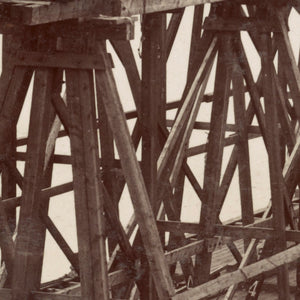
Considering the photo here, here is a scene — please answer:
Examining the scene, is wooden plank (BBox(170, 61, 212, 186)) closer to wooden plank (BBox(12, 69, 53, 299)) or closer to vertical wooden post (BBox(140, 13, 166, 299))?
vertical wooden post (BBox(140, 13, 166, 299))

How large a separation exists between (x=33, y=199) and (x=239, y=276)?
247 cm

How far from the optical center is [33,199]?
8531 mm

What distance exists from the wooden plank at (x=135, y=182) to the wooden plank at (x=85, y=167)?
0.46 ft

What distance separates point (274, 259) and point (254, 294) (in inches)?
75.2

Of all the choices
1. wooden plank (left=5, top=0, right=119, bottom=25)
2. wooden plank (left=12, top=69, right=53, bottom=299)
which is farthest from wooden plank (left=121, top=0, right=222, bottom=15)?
wooden plank (left=12, top=69, right=53, bottom=299)

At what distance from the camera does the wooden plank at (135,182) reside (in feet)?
27.8

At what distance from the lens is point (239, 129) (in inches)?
480

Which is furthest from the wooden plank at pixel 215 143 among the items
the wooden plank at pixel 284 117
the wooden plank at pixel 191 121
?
the wooden plank at pixel 284 117

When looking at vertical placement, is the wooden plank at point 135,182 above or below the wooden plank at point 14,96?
below

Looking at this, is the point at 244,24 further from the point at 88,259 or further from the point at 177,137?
the point at 88,259

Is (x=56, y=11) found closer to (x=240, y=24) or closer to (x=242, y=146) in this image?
(x=240, y=24)

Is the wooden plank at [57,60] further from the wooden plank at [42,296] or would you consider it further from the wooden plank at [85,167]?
the wooden plank at [42,296]

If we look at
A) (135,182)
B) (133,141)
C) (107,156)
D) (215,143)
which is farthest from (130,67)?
(135,182)

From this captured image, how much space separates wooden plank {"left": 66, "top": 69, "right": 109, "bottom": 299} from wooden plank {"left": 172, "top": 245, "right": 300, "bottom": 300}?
3.40ft
